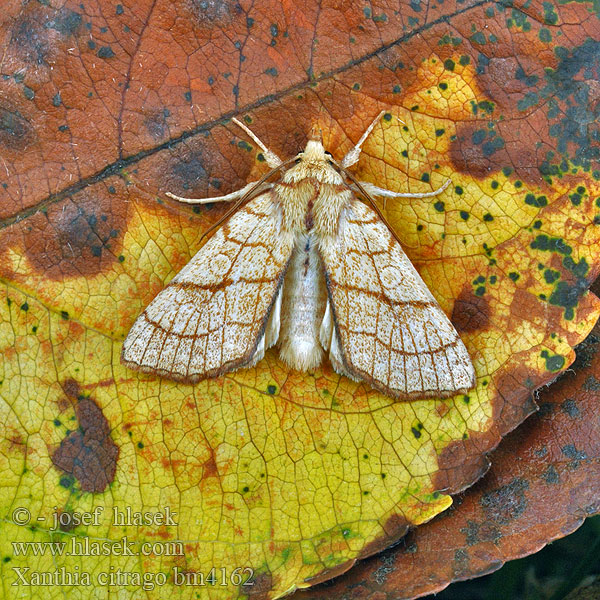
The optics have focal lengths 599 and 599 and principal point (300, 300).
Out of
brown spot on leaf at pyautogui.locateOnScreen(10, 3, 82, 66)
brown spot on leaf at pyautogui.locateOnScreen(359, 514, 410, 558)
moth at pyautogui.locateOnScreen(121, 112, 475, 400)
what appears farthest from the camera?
moth at pyautogui.locateOnScreen(121, 112, 475, 400)

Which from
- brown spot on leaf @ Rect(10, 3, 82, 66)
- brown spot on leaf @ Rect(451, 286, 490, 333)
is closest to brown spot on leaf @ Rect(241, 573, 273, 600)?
brown spot on leaf @ Rect(451, 286, 490, 333)

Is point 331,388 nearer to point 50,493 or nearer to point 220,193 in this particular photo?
point 220,193

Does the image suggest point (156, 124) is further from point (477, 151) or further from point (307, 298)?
point (477, 151)

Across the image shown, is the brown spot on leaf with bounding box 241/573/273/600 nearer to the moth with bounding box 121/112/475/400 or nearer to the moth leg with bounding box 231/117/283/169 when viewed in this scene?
the moth with bounding box 121/112/475/400

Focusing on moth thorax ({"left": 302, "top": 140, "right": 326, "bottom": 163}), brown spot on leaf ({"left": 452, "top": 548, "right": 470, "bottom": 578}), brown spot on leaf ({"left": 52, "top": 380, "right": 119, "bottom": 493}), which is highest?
moth thorax ({"left": 302, "top": 140, "right": 326, "bottom": 163})

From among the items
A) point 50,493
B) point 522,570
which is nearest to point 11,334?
point 50,493

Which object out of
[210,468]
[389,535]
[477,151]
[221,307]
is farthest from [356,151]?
[389,535]
